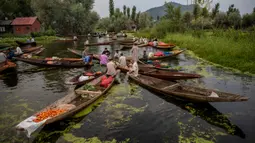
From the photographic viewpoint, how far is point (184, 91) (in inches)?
374

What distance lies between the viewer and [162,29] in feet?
116

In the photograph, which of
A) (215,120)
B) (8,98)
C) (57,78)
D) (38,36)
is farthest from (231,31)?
(38,36)

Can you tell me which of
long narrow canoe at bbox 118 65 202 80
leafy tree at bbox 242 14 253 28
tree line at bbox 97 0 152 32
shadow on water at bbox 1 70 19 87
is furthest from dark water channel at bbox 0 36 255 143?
tree line at bbox 97 0 152 32

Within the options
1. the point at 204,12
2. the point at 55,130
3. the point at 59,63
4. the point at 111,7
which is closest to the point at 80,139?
the point at 55,130

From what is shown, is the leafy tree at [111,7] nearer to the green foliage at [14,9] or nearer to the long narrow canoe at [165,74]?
the green foliage at [14,9]

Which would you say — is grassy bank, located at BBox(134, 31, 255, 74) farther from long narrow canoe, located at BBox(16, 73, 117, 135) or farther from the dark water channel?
long narrow canoe, located at BBox(16, 73, 117, 135)

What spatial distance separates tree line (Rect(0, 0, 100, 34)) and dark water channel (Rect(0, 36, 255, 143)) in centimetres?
4171

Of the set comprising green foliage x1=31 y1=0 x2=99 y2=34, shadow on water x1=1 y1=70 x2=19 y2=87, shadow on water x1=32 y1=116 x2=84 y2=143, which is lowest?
shadow on water x1=32 y1=116 x2=84 y2=143

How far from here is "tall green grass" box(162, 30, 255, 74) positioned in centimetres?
1426

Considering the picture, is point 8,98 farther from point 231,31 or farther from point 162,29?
point 162,29

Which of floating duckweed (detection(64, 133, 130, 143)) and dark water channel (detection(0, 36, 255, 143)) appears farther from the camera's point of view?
dark water channel (detection(0, 36, 255, 143))

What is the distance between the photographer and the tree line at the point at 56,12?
4728 cm

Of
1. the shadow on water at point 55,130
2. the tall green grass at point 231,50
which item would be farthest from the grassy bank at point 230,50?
the shadow on water at point 55,130

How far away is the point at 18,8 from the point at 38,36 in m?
16.5
